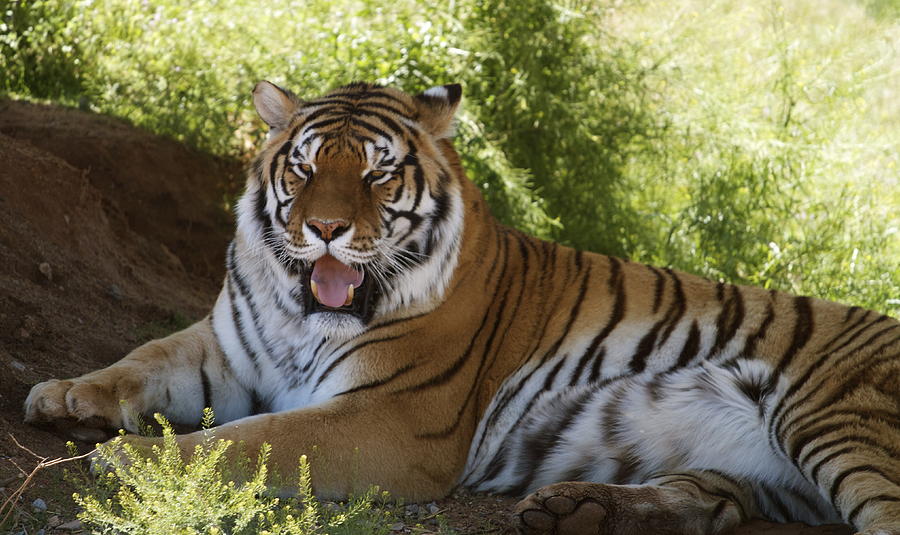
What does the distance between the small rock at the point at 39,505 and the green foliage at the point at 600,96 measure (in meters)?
3.79

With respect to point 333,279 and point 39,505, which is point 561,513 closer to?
point 333,279

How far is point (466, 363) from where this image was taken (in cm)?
354

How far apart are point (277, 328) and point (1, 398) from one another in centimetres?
92

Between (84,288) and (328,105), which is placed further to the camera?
(84,288)

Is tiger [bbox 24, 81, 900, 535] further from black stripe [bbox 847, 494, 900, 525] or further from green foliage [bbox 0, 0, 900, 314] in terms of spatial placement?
green foliage [bbox 0, 0, 900, 314]

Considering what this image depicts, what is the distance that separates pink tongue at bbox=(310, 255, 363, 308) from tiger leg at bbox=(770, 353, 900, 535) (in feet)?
4.78

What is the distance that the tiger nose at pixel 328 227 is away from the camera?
3.24 m

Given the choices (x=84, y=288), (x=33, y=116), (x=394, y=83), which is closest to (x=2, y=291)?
(x=84, y=288)

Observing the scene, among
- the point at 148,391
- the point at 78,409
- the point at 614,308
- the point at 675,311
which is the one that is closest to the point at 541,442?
the point at 614,308

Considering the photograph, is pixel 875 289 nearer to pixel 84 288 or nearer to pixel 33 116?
pixel 84 288

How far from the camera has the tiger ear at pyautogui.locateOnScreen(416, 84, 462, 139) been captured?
12.2 ft

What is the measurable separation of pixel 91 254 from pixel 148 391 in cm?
170

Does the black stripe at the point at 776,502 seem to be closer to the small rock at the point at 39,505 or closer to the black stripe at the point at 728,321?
the black stripe at the point at 728,321

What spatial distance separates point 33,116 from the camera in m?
6.05
